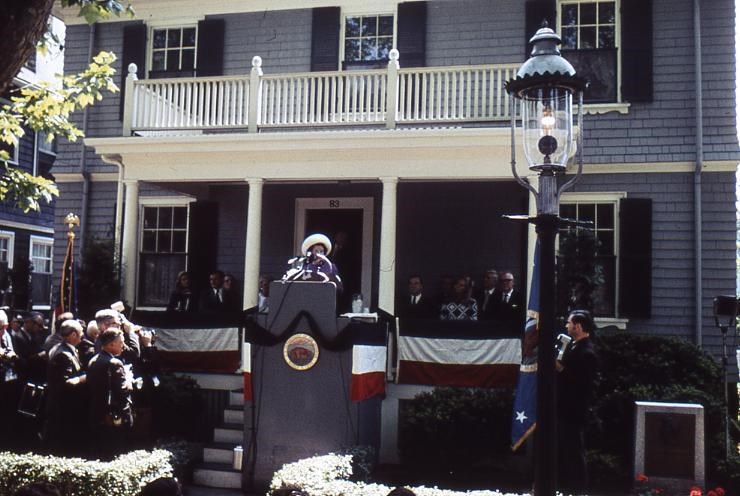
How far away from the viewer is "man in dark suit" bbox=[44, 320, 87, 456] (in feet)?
25.0

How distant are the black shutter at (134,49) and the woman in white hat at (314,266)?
22.8 ft

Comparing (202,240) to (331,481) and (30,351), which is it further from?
(331,481)

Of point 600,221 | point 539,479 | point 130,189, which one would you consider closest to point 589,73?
point 600,221

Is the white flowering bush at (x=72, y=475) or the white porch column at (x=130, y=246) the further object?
the white porch column at (x=130, y=246)

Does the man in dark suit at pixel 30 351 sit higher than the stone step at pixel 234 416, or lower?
higher

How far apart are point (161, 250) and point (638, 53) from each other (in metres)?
8.98

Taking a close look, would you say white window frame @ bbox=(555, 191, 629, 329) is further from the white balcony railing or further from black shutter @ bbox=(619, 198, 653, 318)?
the white balcony railing

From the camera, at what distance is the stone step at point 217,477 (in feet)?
30.6

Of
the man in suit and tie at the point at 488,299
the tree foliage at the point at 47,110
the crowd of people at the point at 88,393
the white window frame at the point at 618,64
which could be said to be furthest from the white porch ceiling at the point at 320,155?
the crowd of people at the point at 88,393

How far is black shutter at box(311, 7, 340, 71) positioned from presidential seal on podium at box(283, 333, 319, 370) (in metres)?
6.44

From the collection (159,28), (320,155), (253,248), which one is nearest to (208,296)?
(253,248)

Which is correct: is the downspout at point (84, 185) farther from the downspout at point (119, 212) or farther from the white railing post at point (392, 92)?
the white railing post at point (392, 92)

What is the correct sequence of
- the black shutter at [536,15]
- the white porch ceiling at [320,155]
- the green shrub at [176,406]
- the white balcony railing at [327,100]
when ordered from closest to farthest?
the green shrub at [176,406], the white porch ceiling at [320,155], the white balcony railing at [327,100], the black shutter at [536,15]

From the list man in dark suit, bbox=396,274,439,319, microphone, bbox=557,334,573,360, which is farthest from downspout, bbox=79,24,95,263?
microphone, bbox=557,334,573,360
